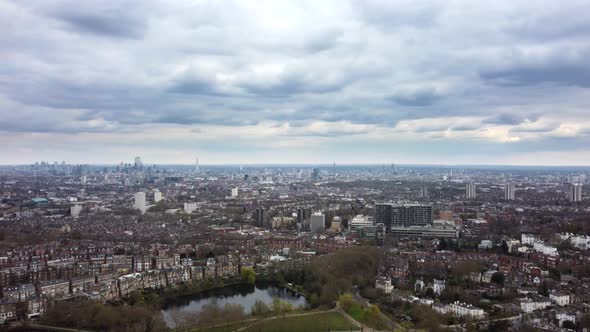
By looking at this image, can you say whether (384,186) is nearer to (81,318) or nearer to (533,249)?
(533,249)

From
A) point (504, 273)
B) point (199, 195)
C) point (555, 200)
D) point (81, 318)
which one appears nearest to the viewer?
point (81, 318)

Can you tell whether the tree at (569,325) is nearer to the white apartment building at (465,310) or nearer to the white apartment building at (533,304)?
the white apartment building at (533,304)

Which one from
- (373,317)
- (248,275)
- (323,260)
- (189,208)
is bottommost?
(248,275)

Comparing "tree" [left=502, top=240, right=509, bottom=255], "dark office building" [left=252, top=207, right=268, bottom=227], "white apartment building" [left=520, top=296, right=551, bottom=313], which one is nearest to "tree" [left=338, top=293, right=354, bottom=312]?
"white apartment building" [left=520, top=296, right=551, bottom=313]

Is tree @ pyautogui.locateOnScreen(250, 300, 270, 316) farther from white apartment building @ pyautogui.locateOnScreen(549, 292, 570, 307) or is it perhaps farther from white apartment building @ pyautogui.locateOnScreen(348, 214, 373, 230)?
white apartment building @ pyautogui.locateOnScreen(348, 214, 373, 230)

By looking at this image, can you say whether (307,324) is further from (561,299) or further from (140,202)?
(140,202)

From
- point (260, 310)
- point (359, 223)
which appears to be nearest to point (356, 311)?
point (260, 310)

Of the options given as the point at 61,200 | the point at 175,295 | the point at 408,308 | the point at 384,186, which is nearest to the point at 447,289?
the point at 408,308
